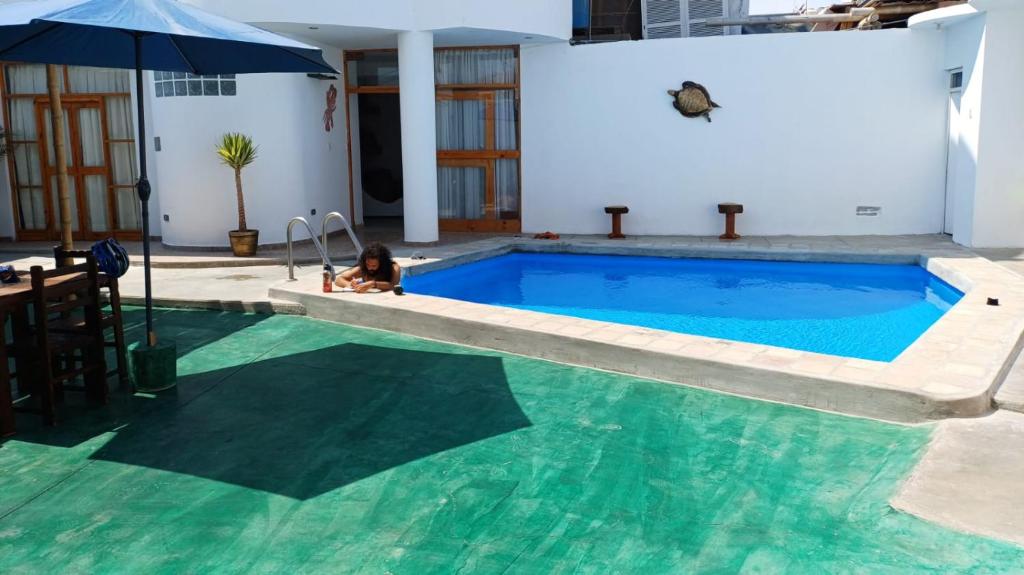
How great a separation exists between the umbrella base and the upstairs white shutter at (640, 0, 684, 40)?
13604mm

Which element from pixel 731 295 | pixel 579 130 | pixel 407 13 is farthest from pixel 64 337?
pixel 579 130

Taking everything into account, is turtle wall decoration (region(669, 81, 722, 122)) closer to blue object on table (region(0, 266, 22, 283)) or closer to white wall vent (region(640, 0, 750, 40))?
white wall vent (region(640, 0, 750, 40))

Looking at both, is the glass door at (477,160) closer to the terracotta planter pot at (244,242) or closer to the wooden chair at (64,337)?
the terracotta planter pot at (244,242)

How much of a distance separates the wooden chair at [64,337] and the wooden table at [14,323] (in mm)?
75

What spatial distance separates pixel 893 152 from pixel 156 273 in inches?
429

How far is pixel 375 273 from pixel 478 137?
6.13 meters

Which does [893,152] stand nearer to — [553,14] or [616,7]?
[553,14]

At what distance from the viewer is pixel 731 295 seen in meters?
10.8

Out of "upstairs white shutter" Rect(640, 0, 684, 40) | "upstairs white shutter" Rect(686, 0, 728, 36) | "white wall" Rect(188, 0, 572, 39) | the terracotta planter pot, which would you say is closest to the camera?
"white wall" Rect(188, 0, 572, 39)

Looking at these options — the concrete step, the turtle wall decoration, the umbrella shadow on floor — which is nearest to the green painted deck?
the umbrella shadow on floor

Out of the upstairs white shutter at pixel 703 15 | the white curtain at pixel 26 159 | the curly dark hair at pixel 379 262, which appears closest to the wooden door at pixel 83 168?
the white curtain at pixel 26 159

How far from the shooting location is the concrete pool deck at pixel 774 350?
568 cm

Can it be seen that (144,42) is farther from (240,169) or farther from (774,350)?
(774,350)

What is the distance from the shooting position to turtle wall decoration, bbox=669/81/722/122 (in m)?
13.8
